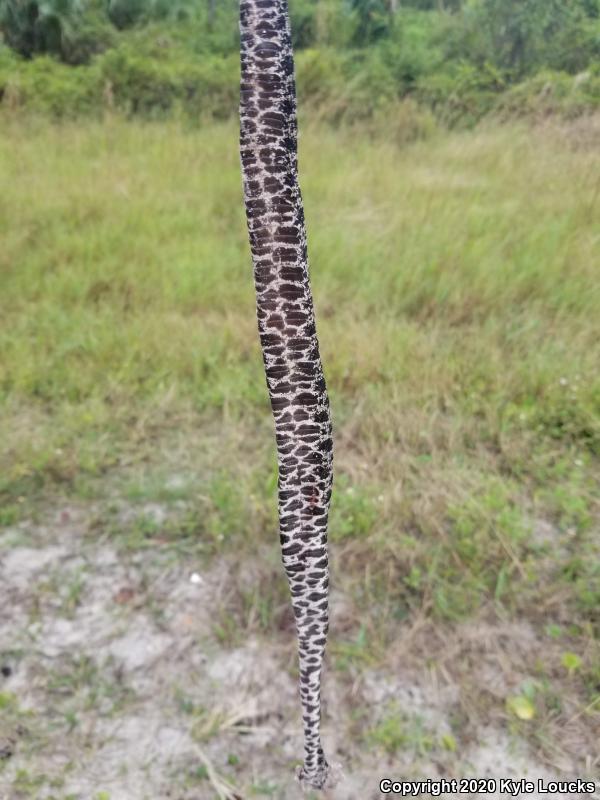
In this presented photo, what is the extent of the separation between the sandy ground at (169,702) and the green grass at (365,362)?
0.28 feet

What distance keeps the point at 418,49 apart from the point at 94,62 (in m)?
2.10

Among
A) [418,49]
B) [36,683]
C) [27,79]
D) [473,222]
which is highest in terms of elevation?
[418,49]

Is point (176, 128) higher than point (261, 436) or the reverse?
higher

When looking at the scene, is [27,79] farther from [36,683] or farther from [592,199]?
[36,683]

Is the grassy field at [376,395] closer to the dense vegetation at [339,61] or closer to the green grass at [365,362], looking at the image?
the green grass at [365,362]

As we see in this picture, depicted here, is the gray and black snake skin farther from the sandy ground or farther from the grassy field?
the grassy field

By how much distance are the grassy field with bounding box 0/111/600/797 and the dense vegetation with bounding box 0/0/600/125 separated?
0.33 m

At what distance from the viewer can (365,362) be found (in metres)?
2.28

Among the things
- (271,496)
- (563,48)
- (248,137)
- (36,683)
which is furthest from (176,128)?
(248,137)

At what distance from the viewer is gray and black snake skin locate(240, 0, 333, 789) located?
658mm

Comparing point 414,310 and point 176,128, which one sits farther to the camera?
point 176,128

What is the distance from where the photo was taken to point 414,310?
2643 mm

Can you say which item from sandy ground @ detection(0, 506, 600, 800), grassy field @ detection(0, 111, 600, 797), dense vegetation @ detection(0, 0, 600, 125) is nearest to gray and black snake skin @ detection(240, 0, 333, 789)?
sandy ground @ detection(0, 506, 600, 800)

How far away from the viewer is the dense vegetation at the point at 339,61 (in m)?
2.92
